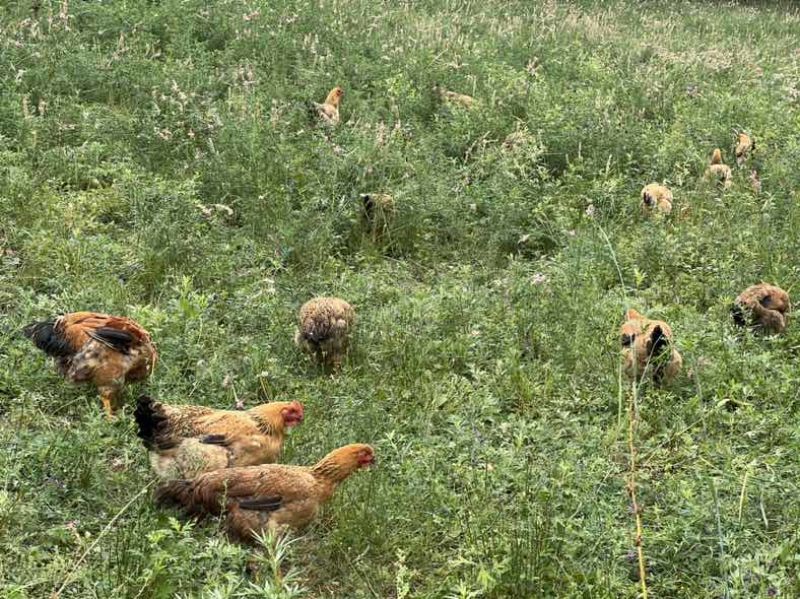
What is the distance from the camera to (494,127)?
27.6 ft

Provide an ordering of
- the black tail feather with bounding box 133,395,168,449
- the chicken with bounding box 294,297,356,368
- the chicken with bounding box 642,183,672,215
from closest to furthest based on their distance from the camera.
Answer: the black tail feather with bounding box 133,395,168,449 → the chicken with bounding box 294,297,356,368 → the chicken with bounding box 642,183,672,215

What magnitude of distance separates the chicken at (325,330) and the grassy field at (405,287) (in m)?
0.13

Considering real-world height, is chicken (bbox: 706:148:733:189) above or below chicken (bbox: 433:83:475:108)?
below

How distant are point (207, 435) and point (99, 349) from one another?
→ 0.88 meters

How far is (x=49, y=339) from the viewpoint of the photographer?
4.42m

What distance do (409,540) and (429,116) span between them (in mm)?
6247

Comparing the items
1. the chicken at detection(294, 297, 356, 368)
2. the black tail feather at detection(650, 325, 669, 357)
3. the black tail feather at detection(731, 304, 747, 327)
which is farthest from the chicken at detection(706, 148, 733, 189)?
the chicken at detection(294, 297, 356, 368)

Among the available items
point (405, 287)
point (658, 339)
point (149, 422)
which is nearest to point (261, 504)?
point (149, 422)

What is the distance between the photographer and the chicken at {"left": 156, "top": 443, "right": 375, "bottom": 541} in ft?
11.4

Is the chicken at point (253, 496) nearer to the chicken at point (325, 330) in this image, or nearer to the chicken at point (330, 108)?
the chicken at point (325, 330)

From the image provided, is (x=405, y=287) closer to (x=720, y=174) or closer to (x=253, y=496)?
(x=253, y=496)

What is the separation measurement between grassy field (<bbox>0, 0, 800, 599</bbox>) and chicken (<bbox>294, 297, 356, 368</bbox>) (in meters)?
0.13

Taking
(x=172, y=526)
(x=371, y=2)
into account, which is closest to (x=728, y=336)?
(x=172, y=526)

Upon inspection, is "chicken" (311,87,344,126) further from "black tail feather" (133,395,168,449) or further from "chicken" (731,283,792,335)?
"black tail feather" (133,395,168,449)
